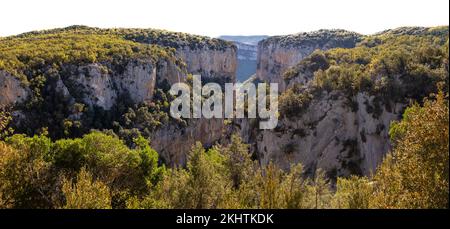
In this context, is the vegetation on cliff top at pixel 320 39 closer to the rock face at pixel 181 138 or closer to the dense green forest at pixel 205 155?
the dense green forest at pixel 205 155

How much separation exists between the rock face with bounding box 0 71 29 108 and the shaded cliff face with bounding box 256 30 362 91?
93659 millimetres

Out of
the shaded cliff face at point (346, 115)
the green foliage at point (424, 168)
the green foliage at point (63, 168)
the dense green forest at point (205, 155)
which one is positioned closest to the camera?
the green foliage at point (424, 168)

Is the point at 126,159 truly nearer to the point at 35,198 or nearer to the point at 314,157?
the point at 35,198

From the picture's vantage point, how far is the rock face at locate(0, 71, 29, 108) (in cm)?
6569

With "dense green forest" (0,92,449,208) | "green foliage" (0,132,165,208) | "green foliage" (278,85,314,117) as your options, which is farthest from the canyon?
"green foliage" (0,132,165,208)

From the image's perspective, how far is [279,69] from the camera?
16812cm

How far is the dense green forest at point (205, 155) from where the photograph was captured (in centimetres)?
1684

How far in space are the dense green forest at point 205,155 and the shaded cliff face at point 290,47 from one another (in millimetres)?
66232

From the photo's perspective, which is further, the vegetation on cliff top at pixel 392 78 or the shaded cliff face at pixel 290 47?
the shaded cliff face at pixel 290 47

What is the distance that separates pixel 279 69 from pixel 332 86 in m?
117

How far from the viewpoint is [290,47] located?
162125 millimetres

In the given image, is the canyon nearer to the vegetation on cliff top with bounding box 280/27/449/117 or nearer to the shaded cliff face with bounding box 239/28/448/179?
the shaded cliff face with bounding box 239/28/448/179

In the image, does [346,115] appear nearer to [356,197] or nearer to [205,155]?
[205,155]

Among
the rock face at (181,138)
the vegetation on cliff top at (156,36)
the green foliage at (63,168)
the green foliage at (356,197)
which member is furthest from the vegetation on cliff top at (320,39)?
the green foliage at (356,197)
